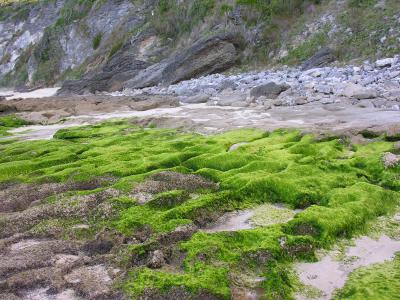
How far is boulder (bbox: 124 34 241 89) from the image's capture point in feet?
122

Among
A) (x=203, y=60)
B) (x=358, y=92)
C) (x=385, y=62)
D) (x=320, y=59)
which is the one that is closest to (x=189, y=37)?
(x=203, y=60)

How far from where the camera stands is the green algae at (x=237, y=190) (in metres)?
6.05

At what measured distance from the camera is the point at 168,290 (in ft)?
18.0

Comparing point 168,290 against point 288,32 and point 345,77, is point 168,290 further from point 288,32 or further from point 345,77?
point 288,32

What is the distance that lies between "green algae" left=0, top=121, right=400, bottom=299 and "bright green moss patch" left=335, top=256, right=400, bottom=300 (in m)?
0.75

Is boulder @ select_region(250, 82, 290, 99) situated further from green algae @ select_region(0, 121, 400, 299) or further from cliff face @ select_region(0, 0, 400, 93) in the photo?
green algae @ select_region(0, 121, 400, 299)

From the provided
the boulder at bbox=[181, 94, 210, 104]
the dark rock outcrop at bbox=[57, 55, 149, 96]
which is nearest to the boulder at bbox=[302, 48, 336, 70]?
the boulder at bbox=[181, 94, 210, 104]

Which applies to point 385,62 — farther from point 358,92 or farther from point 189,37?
point 189,37

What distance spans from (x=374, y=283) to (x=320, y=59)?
2579cm

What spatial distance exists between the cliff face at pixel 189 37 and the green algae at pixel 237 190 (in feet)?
59.3

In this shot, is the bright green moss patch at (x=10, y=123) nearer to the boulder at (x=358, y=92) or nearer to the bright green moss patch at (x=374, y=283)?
the boulder at (x=358, y=92)

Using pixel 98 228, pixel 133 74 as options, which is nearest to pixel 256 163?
pixel 98 228

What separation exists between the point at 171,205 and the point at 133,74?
37173 mm

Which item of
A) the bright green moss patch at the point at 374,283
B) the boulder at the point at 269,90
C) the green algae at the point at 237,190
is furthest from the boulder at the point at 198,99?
the bright green moss patch at the point at 374,283
